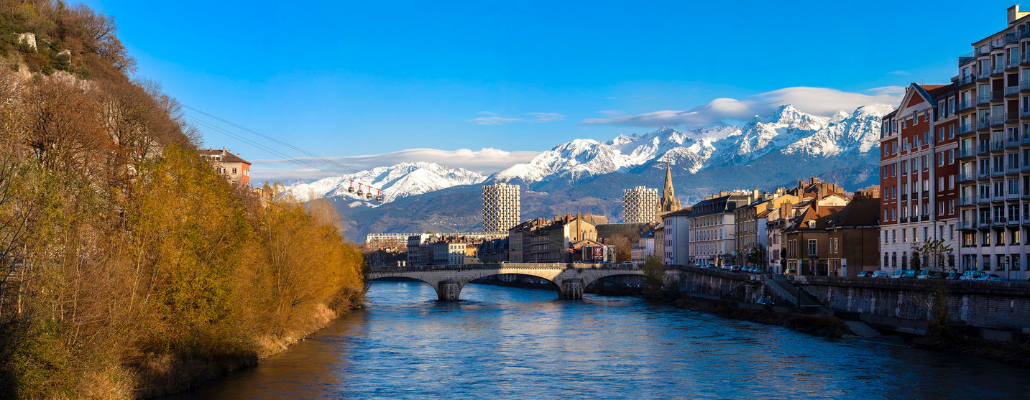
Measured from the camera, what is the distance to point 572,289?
11925 centimetres

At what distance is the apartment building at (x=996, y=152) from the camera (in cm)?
6016

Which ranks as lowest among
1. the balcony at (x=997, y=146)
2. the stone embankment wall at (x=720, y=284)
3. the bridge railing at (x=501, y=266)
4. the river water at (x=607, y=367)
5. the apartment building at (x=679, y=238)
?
the river water at (x=607, y=367)

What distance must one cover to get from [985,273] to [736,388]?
3037cm

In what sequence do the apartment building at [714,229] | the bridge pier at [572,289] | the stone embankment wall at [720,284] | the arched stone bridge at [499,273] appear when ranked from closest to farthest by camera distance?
the stone embankment wall at [720,284], the arched stone bridge at [499,273], the bridge pier at [572,289], the apartment building at [714,229]

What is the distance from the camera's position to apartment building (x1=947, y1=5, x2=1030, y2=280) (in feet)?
197

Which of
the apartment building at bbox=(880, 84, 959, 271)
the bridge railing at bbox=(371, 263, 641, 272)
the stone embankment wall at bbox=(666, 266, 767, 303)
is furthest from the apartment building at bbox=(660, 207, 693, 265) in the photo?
the apartment building at bbox=(880, 84, 959, 271)

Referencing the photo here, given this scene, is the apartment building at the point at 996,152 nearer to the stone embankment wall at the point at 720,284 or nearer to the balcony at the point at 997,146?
the balcony at the point at 997,146

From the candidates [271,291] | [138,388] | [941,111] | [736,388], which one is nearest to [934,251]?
[941,111]

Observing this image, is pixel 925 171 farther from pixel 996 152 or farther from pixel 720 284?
pixel 720 284

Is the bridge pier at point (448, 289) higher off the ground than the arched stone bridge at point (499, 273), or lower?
lower

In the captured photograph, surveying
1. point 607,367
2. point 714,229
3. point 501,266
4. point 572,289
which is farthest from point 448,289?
point 607,367

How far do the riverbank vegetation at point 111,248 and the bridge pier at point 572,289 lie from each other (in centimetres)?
6604

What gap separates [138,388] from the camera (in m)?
32.0

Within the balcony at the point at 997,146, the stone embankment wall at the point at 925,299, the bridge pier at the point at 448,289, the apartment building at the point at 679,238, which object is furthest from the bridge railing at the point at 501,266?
the balcony at the point at 997,146
